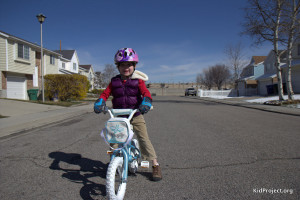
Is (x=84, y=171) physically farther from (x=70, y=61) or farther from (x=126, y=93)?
(x=70, y=61)

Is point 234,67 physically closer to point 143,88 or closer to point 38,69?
point 38,69

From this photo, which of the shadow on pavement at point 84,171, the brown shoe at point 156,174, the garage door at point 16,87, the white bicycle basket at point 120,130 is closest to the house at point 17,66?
the garage door at point 16,87

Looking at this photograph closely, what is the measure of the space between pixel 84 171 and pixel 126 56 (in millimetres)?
2006

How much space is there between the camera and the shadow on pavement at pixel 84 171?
9.33 ft

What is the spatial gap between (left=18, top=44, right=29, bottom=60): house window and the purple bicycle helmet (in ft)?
68.2

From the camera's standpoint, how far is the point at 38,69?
23906 mm

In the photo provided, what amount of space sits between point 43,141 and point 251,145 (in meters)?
5.25

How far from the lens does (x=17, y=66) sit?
19500 mm

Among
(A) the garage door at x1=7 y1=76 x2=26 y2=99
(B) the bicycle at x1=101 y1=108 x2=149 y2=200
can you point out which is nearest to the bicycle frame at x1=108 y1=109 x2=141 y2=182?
(B) the bicycle at x1=101 y1=108 x2=149 y2=200

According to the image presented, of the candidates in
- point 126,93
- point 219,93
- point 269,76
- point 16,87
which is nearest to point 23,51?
point 16,87

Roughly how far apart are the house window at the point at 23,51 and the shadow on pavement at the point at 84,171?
1925cm

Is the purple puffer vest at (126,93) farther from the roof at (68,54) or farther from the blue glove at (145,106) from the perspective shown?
the roof at (68,54)

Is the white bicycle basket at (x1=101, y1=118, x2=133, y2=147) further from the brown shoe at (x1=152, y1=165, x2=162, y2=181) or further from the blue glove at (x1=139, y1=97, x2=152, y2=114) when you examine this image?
the brown shoe at (x1=152, y1=165, x2=162, y2=181)

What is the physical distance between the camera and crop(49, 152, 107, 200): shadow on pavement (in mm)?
2844
